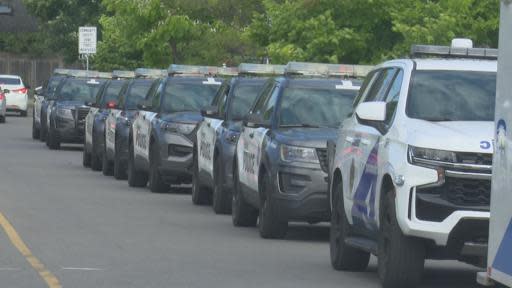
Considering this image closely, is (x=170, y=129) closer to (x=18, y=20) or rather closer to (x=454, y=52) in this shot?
(x=454, y=52)

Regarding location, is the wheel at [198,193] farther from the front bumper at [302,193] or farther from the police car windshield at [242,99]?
the front bumper at [302,193]

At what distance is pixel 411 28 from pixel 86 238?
12514 millimetres

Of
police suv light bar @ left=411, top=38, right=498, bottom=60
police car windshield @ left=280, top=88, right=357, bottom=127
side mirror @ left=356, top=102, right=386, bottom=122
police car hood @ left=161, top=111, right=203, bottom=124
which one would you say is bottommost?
police car hood @ left=161, top=111, right=203, bottom=124

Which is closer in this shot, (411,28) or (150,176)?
(150,176)

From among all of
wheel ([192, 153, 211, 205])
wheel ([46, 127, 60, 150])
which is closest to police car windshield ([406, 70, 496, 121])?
wheel ([192, 153, 211, 205])

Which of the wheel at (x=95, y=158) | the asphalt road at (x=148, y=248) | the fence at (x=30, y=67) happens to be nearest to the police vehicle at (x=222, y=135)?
the asphalt road at (x=148, y=248)

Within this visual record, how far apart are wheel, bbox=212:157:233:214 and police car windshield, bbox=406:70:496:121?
24.2 feet

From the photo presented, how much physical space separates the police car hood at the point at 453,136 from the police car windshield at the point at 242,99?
8.87m

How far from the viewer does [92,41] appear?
53062 millimetres

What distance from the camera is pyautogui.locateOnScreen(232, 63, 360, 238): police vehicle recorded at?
16594 millimetres

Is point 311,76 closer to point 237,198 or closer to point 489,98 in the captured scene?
point 237,198

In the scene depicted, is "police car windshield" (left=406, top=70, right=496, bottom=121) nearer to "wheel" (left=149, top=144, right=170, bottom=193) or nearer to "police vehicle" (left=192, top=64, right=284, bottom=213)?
"police vehicle" (left=192, top=64, right=284, bottom=213)

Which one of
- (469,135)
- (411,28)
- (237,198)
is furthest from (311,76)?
(411,28)

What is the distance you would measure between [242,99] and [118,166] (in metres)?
6.75
